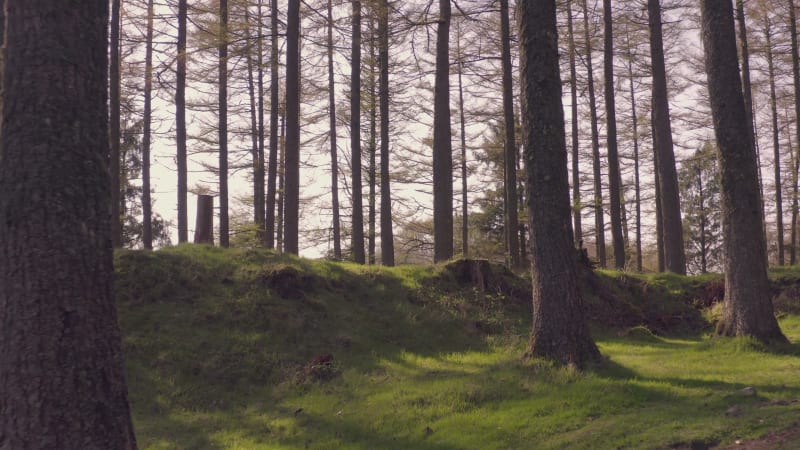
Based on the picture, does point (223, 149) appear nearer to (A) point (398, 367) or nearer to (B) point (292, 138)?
(B) point (292, 138)

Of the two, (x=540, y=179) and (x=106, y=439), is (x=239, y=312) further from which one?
(x=106, y=439)

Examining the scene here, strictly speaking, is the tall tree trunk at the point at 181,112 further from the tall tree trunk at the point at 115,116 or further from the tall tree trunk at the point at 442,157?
the tall tree trunk at the point at 442,157

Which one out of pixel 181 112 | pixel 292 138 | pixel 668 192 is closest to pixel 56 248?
pixel 292 138

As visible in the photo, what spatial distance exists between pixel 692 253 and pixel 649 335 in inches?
1065

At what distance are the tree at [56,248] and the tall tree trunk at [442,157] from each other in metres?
11.6

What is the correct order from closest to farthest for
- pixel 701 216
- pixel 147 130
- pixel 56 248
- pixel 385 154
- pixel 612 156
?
pixel 56 248 < pixel 612 156 < pixel 385 154 < pixel 147 130 < pixel 701 216

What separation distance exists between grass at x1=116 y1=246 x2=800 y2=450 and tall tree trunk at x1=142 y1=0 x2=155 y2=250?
281 inches

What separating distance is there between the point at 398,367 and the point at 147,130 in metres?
16.0

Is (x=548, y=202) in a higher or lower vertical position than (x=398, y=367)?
higher

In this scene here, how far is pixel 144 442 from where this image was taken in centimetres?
721

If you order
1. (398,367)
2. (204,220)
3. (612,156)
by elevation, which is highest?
(612,156)

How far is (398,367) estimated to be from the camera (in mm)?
9633

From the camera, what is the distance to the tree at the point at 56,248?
4.02 metres

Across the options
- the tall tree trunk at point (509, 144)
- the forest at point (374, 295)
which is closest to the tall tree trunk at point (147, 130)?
the forest at point (374, 295)
